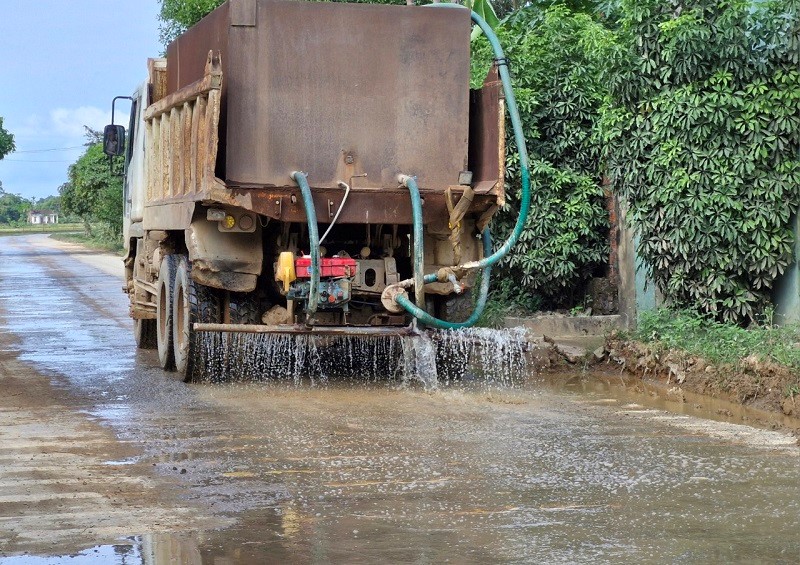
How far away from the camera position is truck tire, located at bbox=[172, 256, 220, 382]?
33.7 ft

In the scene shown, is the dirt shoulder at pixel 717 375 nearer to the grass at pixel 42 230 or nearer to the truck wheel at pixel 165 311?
the truck wheel at pixel 165 311

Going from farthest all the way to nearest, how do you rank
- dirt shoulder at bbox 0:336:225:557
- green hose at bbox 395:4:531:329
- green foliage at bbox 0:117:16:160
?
green foliage at bbox 0:117:16:160
green hose at bbox 395:4:531:329
dirt shoulder at bbox 0:336:225:557

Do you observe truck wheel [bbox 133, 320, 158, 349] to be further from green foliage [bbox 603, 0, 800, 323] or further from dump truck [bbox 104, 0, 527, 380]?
green foliage [bbox 603, 0, 800, 323]

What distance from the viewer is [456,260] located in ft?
33.0

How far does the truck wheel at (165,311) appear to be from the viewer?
11133mm

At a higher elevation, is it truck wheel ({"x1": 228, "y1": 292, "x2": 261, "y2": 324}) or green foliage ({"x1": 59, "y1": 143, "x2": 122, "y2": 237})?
green foliage ({"x1": 59, "y1": 143, "x2": 122, "y2": 237})

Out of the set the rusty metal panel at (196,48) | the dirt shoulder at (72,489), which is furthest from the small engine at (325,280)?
the dirt shoulder at (72,489)

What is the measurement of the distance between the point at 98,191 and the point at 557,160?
30887 millimetres

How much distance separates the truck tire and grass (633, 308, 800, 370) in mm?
3893

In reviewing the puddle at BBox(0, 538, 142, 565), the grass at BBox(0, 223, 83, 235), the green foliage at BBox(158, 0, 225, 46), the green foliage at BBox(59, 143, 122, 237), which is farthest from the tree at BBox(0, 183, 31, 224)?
the puddle at BBox(0, 538, 142, 565)

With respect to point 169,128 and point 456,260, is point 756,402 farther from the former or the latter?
point 169,128

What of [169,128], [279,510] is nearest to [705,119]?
[169,128]

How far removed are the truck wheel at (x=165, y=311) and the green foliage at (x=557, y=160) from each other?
13.4ft

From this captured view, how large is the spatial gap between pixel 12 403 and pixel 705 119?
21.5 feet
